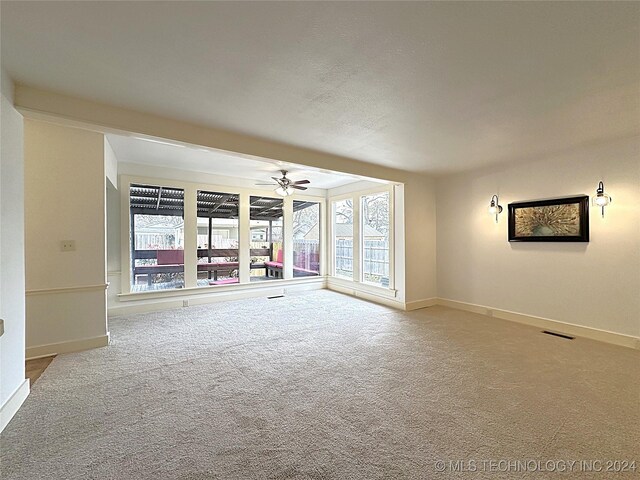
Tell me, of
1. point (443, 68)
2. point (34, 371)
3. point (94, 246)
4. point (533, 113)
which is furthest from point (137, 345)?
point (533, 113)

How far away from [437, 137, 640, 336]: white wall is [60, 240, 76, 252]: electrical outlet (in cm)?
586

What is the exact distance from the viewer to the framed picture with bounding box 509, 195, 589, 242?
12.1 feet

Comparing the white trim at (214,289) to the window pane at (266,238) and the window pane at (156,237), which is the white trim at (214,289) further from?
the window pane at (266,238)

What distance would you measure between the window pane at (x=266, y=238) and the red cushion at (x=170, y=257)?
5.06 feet

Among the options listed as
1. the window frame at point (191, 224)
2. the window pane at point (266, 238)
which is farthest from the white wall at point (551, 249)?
the window pane at point (266, 238)

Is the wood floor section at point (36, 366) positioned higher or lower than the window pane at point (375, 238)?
lower

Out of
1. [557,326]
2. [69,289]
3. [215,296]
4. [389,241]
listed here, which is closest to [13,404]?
[69,289]

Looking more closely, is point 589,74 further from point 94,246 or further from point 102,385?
point 94,246

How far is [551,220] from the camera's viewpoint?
3973 millimetres

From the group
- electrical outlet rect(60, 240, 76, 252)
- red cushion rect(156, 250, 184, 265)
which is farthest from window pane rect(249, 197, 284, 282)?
A: electrical outlet rect(60, 240, 76, 252)

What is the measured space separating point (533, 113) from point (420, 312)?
3414mm

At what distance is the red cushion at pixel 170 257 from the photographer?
5344 mm

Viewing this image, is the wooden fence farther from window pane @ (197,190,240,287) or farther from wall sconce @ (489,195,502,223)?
window pane @ (197,190,240,287)

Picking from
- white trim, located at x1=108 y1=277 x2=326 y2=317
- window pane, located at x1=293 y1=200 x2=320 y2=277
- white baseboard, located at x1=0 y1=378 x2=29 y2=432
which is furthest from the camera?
window pane, located at x1=293 y1=200 x2=320 y2=277
